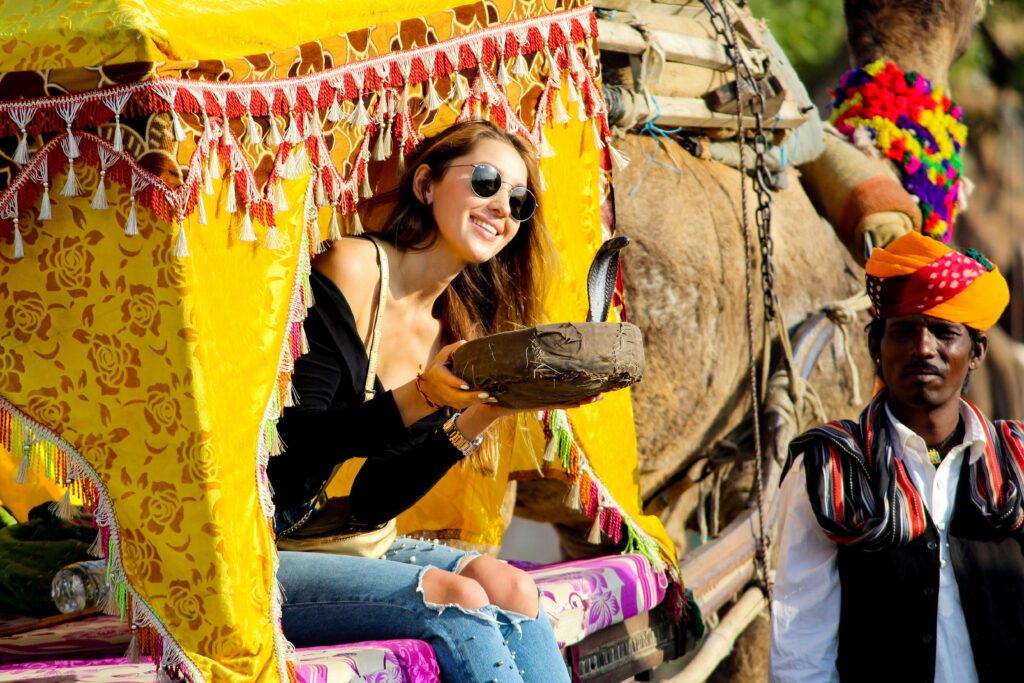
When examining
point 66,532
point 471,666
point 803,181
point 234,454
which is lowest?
point 471,666

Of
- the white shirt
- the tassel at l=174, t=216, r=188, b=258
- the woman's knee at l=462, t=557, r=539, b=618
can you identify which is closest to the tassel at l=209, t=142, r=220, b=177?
the tassel at l=174, t=216, r=188, b=258

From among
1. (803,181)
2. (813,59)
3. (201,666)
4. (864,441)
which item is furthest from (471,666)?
(813,59)

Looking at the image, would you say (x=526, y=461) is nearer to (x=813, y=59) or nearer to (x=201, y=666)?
(x=201, y=666)

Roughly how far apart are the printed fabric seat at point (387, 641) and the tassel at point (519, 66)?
3.80 ft

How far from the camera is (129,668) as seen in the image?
224 cm

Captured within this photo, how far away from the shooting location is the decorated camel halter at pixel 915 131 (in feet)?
16.4

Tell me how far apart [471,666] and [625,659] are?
2.80ft

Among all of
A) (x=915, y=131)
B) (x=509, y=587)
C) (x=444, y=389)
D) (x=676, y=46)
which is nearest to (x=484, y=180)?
(x=444, y=389)

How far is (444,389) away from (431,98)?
2.12ft

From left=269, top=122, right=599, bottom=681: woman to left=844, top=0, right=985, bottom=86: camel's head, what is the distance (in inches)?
133

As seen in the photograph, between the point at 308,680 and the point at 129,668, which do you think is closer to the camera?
the point at 308,680

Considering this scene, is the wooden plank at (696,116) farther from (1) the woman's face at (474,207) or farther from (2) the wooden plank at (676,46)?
(1) the woman's face at (474,207)

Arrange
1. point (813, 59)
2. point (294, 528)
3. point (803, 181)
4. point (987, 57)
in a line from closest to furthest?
1. point (294, 528)
2. point (803, 181)
3. point (813, 59)
4. point (987, 57)

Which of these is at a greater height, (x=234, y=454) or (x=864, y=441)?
(x=234, y=454)
